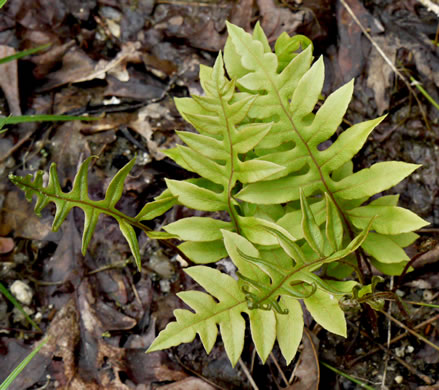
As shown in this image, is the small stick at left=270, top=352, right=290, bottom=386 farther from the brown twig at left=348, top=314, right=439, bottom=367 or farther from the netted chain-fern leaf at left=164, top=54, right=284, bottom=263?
the netted chain-fern leaf at left=164, top=54, right=284, bottom=263

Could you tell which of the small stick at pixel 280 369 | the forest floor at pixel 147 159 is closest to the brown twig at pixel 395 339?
the forest floor at pixel 147 159

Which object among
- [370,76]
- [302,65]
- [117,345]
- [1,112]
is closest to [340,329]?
[302,65]

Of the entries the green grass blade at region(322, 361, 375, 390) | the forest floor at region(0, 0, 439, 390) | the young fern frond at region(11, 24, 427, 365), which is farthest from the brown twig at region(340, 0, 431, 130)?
the green grass blade at region(322, 361, 375, 390)

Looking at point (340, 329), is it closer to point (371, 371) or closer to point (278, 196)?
point (278, 196)

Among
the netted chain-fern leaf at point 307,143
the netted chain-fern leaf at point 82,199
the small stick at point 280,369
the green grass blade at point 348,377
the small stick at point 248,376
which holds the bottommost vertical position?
the small stick at point 248,376

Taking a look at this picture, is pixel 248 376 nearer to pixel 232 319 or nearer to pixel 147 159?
pixel 232 319

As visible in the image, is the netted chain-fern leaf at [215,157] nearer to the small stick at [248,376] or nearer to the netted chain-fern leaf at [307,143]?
the netted chain-fern leaf at [307,143]
